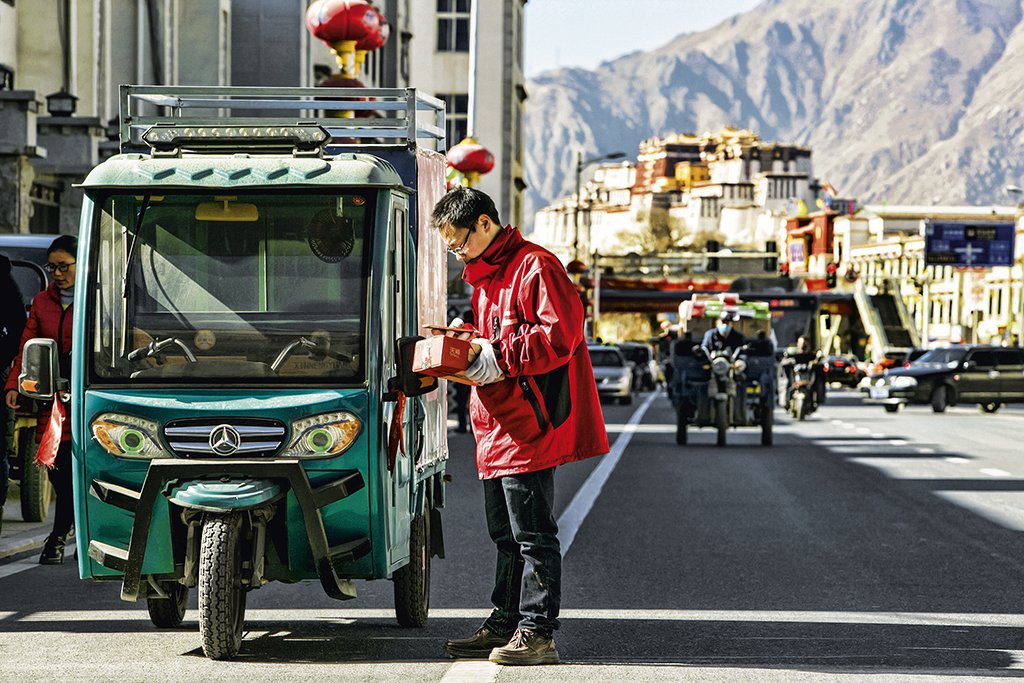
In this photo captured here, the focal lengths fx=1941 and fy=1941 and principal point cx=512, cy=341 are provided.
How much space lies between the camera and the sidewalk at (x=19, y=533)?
12.4 meters

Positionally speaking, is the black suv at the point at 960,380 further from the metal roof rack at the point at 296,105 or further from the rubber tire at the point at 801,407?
the metal roof rack at the point at 296,105

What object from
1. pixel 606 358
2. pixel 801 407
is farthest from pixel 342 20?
pixel 606 358

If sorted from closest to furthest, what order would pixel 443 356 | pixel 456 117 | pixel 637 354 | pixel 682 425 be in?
pixel 443 356 < pixel 682 425 < pixel 637 354 < pixel 456 117

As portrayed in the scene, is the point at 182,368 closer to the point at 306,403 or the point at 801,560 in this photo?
the point at 306,403

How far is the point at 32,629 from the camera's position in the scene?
8.99 m

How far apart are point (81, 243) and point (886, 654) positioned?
3880 millimetres

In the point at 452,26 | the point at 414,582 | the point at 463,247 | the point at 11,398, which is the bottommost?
the point at 414,582

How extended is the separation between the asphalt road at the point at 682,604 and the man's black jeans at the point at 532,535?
0.25 metres

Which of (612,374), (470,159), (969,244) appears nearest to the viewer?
(470,159)

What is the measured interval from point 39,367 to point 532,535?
2.33 meters

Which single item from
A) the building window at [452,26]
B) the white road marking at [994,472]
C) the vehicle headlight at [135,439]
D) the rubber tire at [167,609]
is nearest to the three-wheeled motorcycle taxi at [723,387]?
the white road marking at [994,472]

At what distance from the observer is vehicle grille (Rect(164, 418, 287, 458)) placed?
314 inches

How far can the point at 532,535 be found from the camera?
7.77 metres

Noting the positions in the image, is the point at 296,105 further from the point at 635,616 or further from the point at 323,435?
the point at 635,616
